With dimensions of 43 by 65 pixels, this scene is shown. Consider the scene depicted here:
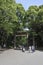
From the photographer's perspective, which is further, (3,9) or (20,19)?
(20,19)

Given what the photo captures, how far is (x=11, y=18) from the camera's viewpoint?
33.8 metres

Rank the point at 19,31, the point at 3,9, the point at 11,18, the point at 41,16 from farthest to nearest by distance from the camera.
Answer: the point at 19,31
the point at 41,16
the point at 11,18
the point at 3,9

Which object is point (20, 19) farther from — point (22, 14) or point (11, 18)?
point (11, 18)

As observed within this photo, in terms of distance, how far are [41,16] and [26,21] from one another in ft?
19.6

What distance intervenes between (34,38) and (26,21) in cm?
523

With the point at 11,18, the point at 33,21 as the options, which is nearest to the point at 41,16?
the point at 33,21

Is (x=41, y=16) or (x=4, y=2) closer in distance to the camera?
(x=4, y=2)

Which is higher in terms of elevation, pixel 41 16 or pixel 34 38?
pixel 41 16

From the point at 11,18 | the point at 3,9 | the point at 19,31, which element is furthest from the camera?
the point at 19,31

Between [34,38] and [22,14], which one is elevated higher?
[22,14]

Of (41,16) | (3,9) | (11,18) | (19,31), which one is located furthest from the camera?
(19,31)

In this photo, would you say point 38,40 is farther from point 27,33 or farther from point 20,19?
point 20,19

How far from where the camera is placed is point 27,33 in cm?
4806

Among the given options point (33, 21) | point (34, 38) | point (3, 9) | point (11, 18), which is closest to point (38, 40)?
point (34, 38)
